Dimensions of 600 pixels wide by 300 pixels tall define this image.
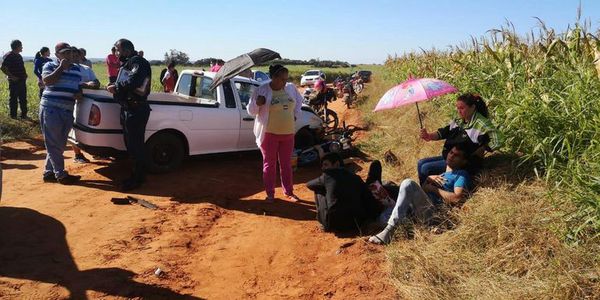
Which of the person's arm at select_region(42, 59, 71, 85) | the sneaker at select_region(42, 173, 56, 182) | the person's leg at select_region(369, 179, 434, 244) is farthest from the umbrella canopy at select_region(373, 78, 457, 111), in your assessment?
the sneaker at select_region(42, 173, 56, 182)

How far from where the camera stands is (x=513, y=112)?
470cm

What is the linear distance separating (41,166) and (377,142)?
242 inches

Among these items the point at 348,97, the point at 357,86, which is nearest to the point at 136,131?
the point at 348,97

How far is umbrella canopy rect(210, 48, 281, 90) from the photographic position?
5.89 meters

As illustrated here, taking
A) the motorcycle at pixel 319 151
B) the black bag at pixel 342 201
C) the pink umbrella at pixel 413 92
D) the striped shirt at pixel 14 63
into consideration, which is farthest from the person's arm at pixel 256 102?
the striped shirt at pixel 14 63

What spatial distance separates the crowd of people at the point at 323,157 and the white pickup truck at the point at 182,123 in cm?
31

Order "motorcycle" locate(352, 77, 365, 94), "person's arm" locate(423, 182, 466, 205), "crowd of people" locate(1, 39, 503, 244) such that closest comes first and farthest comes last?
"person's arm" locate(423, 182, 466, 205)
"crowd of people" locate(1, 39, 503, 244)
"motorcycle" locate(352, 77, 365, 94)

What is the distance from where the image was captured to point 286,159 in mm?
5918

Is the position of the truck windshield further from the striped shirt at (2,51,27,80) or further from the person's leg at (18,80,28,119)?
the person's leg at (18,80,28,119)

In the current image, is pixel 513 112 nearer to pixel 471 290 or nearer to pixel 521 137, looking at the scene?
pixel 521 137

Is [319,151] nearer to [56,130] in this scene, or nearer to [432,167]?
[432,167]

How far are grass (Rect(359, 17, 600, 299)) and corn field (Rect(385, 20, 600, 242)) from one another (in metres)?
0.01

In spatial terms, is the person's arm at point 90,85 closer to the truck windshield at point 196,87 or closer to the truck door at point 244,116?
the truck windshield at point 196,87

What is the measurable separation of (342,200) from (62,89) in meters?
4.24
